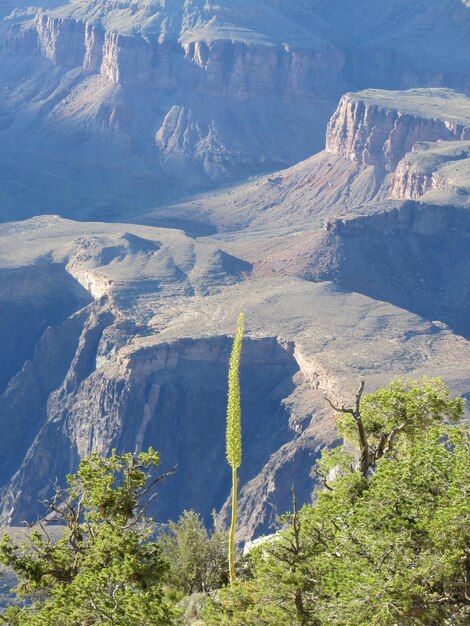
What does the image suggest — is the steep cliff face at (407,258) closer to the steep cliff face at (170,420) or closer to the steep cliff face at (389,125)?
the steep cliff face at (170,420)

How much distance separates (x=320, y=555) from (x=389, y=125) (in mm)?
138132

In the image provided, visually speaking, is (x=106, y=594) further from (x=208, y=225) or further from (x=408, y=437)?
(x=208, y=225)

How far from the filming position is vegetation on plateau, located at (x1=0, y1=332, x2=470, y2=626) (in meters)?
28.8

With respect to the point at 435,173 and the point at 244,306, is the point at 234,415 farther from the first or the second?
the point at 435,173

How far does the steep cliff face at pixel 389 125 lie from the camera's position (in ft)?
536

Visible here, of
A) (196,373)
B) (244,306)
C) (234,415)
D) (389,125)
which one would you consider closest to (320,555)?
(234,415)

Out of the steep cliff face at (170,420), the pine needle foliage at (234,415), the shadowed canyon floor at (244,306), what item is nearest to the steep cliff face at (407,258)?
the shadowed canyon floor at (244,306)

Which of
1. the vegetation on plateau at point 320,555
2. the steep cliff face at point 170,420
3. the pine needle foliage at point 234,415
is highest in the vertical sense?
the pine needle foliage at point 234,415

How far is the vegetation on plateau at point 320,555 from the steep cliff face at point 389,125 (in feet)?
426

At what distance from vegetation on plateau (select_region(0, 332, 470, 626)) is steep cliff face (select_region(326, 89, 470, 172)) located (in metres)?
130

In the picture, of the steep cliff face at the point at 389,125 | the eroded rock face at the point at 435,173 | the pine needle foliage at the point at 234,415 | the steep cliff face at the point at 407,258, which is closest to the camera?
the pine needle foliage at the point at 234,415

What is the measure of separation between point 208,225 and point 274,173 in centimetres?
2819

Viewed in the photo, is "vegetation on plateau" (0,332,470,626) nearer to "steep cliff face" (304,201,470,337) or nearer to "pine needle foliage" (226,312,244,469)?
"pine needle foliage" (226,312,244,469)

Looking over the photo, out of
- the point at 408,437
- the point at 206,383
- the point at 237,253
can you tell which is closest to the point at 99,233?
Answer: the point at 237,253
